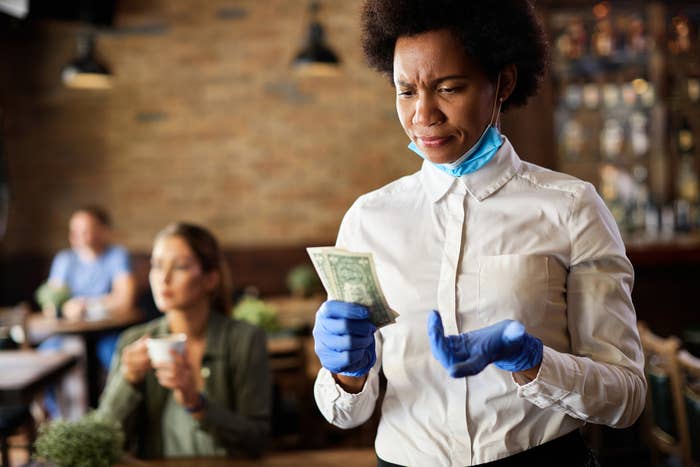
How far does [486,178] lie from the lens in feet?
4.48

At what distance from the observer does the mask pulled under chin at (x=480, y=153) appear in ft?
4.38

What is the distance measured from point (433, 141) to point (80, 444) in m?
1.27

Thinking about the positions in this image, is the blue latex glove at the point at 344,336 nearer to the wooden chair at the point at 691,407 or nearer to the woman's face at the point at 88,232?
the wooden chair at the point at 691,407

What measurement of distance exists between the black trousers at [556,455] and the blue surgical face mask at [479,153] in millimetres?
468

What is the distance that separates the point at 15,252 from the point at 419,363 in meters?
6.67

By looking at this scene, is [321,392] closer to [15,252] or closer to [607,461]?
[607,461]

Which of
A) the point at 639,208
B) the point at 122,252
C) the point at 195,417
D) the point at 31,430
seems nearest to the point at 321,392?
the point at 195,417

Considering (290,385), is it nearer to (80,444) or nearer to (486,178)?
(80,444)

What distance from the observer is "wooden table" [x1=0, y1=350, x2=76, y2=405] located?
3250mm

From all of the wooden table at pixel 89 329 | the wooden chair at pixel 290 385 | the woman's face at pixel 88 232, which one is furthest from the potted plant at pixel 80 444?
the woman's face at pixel 88 232

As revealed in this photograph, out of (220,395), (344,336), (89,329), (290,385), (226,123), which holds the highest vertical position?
(226,123)

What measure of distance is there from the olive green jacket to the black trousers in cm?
109

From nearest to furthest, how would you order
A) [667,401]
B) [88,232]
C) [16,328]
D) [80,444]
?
[80,444] → [667,401] → [16,328] → [88,232]

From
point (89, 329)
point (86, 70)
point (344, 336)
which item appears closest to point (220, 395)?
point (344, 336)
